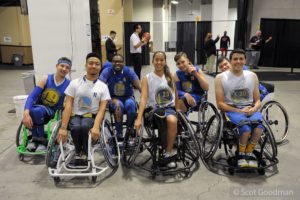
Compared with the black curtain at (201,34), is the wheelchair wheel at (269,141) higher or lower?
lower

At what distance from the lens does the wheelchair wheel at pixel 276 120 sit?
3150mm

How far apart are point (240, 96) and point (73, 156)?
160 cm

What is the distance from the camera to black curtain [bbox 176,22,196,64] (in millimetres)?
9250

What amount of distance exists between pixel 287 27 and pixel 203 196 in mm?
7211

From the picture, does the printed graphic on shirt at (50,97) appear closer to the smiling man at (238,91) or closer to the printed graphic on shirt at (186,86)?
the printed graphic on shirt at (186,86)

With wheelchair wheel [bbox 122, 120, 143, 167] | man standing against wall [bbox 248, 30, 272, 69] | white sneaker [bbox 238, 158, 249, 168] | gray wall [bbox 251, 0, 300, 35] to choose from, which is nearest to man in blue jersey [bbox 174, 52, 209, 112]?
wheelchair wheel [bbox 122, 120, 143, 167]

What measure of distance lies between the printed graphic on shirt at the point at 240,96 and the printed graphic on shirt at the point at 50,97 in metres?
1.67

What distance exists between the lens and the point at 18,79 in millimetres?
7422

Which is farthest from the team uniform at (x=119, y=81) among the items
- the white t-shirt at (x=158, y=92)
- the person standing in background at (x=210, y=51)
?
the person standing in background at (x=210, y=51)

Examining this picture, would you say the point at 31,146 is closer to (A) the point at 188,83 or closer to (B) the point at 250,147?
(A) the point at 188,83

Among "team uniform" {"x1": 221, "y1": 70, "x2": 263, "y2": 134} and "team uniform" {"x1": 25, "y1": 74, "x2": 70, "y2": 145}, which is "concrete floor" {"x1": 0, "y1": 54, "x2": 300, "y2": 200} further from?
"team uniform" {"x1": 221, "y1": 70, "x2": 263, "y2": 134}

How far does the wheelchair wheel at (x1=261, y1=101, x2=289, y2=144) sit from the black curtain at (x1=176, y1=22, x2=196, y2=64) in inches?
214

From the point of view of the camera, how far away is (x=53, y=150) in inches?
104

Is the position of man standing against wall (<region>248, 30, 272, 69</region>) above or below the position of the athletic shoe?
above
